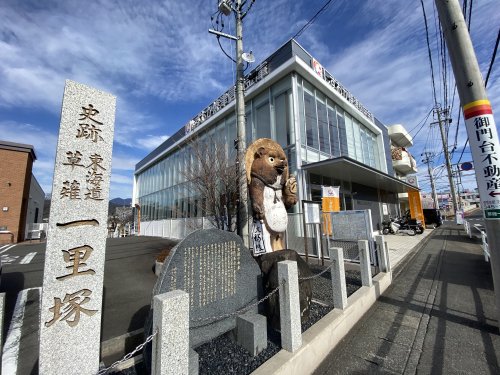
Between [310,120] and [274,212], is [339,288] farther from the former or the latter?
[310,120]

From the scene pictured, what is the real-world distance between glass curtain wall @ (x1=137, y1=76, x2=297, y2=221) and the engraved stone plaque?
23.2 ft

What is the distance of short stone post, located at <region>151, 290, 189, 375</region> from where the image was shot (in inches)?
72.9

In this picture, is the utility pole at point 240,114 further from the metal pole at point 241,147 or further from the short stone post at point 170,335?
the short stone post at point 170,335

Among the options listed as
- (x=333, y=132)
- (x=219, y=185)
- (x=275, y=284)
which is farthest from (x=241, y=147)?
(x=333, y=132)

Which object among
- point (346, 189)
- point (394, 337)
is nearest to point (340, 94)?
point (346, 189)

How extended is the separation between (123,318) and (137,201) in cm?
2767

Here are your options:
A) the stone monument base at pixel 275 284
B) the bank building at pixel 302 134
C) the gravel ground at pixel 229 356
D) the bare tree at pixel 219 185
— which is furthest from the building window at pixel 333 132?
the gravel ground at pixel 229 356

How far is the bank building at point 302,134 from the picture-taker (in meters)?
11.1

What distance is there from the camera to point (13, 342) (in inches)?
147

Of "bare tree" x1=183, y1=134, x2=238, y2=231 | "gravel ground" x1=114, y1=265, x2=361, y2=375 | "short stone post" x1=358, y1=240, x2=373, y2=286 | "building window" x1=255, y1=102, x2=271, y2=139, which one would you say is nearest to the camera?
"gravel ground" x1=114, y1=265, x2=361, y2=375

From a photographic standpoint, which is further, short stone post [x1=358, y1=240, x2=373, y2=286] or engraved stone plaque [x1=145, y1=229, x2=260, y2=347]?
short stone post [x1=358, y1=240, x2=373, y2=286]

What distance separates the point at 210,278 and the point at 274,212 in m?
2.28

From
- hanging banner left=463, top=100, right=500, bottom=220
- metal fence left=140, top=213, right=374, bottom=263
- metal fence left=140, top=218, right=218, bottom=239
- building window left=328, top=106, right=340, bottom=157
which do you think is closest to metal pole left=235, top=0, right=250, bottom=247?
metal fence left=140, top=213, right=374, bottom=263

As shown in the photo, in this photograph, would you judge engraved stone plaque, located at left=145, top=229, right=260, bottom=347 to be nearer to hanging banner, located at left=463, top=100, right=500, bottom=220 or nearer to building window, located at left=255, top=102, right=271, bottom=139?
hanging banner, located at left=463, top=100, right=500, bottom=220
